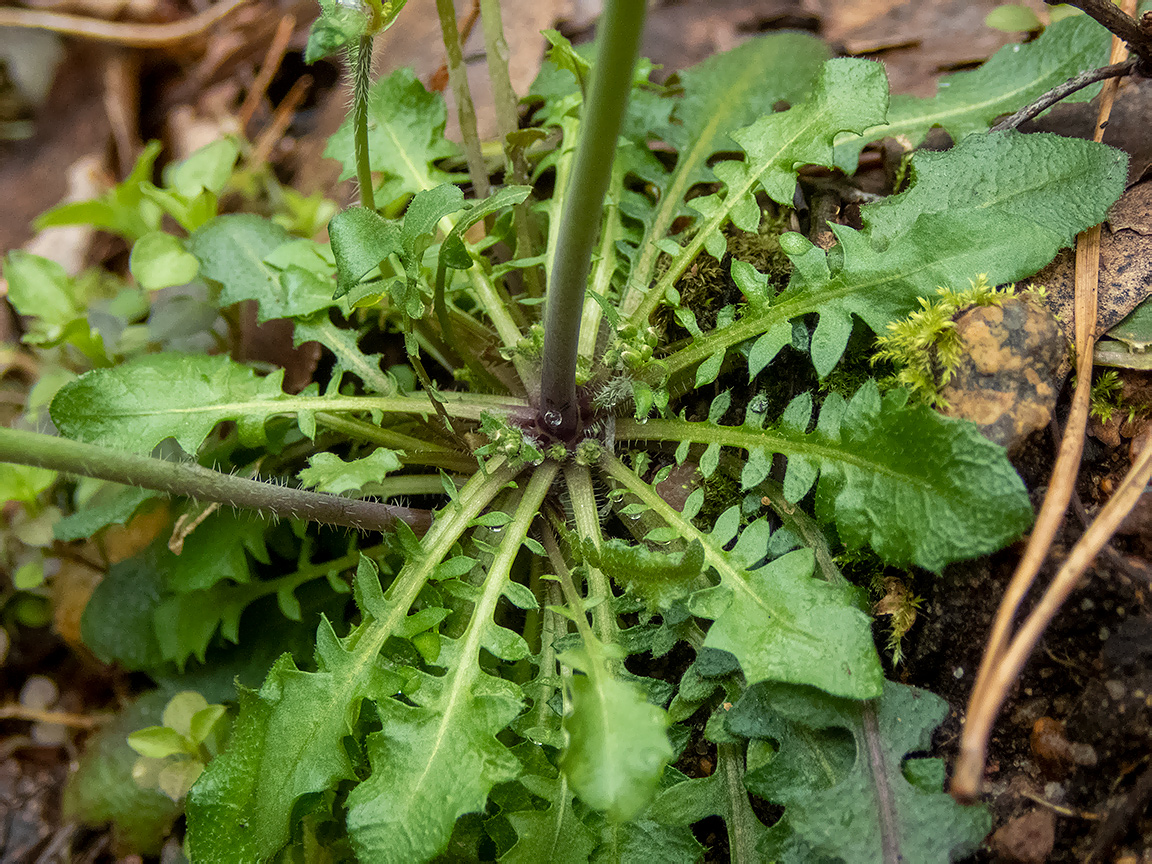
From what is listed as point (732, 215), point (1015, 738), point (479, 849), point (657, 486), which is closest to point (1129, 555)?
point (1015, 738)

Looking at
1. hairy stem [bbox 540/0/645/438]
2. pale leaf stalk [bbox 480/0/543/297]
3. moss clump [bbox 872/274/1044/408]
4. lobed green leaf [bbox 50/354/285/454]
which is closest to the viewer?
hairy stem [bbox 540/0/645/438]

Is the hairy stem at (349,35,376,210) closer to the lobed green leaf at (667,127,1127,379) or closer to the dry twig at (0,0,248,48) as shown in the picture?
the lobed green leaf at (667,127,1127,379)

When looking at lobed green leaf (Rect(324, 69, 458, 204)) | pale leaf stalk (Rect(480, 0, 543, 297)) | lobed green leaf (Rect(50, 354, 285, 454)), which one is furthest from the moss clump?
lobed green leaf (Rect(50, 354, 285, 454))

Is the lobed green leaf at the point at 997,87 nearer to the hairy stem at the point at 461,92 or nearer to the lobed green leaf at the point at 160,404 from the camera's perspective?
the hairy stem at the point at 461,92

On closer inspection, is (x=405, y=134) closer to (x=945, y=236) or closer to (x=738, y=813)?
(x=945, y=236)

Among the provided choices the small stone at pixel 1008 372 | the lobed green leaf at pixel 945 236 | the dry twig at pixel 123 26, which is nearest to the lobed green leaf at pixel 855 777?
the small stone at pixel 1008 372
